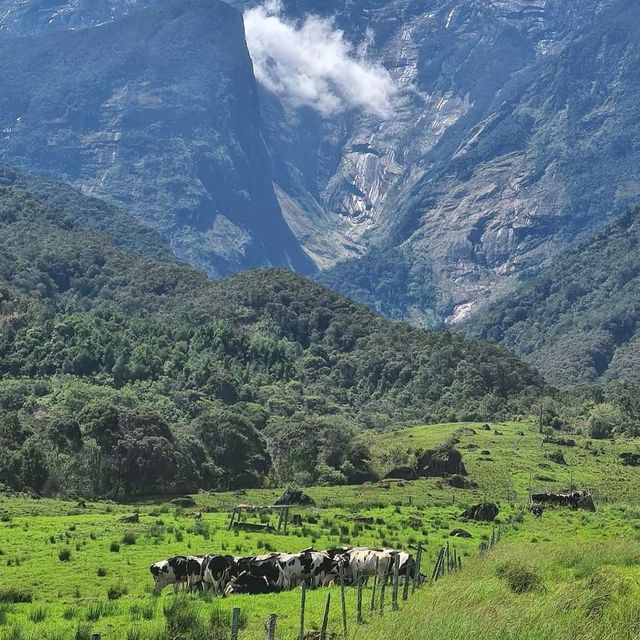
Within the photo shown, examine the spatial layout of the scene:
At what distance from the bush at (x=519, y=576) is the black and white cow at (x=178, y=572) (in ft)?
27.9

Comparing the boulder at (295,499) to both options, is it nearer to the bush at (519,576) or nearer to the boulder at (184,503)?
the boulder at (184,503)

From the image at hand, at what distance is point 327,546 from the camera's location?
121 ft

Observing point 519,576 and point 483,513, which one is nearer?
point 519,576

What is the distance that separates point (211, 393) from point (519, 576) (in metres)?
123

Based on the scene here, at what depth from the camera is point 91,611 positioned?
23953mm

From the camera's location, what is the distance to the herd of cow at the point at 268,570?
2752 centimetres

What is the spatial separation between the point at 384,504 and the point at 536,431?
6704 centimetres

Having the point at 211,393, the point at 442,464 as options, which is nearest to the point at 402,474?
the point at 442,464

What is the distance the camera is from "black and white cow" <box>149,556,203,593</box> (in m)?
27.7

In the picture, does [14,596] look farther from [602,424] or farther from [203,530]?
[602,424]

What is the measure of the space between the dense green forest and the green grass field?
15331 mm

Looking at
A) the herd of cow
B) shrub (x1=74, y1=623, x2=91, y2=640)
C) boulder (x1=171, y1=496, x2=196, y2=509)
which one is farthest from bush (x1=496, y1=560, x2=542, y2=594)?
boulder (x1=171, y1=496, x2=196, y2=509)

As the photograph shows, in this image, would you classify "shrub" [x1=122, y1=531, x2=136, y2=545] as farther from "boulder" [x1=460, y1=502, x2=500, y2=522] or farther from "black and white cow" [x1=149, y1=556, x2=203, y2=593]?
"boulder" [x1=460, y1=502, x2=500, y2=522]

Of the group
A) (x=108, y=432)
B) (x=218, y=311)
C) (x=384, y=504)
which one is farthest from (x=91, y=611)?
(x=218, y=311)
